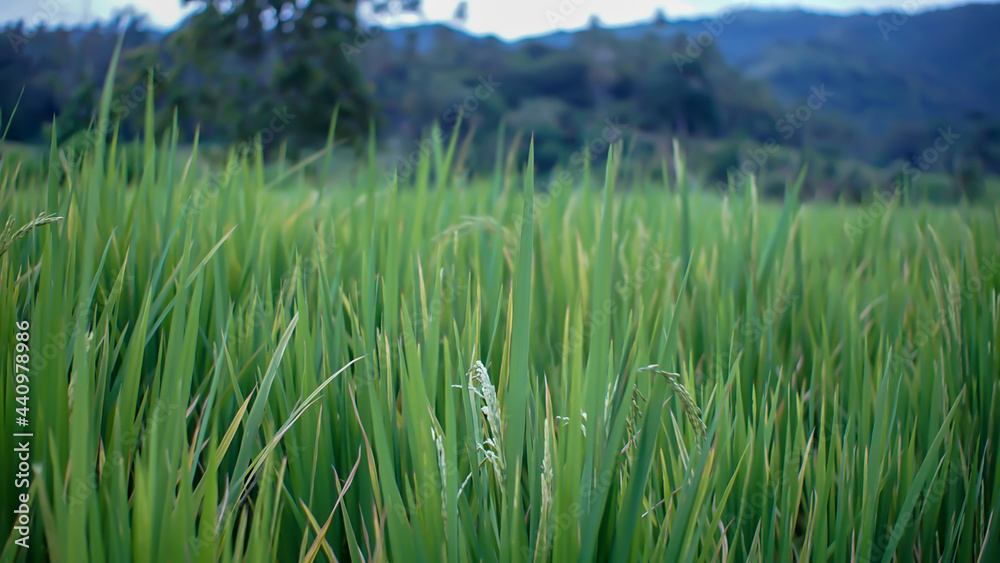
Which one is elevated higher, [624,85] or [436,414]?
[624,85]

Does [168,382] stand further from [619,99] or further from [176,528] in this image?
[619,99]

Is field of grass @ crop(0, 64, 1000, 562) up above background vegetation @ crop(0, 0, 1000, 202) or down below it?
below

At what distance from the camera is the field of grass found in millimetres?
440

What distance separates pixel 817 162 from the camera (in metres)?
17.3

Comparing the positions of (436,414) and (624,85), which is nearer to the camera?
(436,414)

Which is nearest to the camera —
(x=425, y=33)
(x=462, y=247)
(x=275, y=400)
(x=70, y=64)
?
(x=275, y=400)

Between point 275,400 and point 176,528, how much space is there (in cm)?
21

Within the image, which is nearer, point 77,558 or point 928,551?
point 77,558

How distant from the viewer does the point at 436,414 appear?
0.64 meters

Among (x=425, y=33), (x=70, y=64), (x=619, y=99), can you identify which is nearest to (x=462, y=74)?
(x=425, y=33)

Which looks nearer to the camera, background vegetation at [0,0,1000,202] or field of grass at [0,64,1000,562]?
field of grass at [0,64,1000,562]

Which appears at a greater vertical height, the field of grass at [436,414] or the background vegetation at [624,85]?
the background vegetation at [624,85]

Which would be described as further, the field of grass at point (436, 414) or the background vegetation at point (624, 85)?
the background vegetation at point (624, 85)

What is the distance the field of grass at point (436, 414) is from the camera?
440 mm
